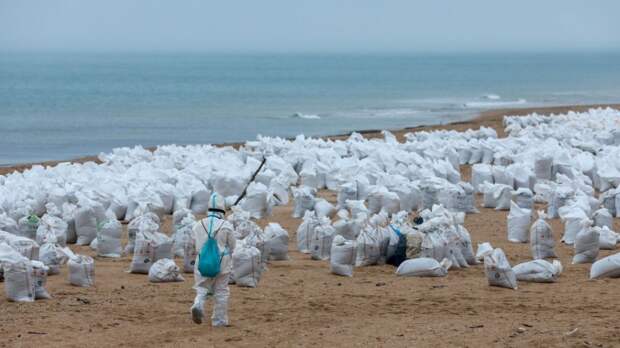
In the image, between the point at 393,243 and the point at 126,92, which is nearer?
the point at 393,243

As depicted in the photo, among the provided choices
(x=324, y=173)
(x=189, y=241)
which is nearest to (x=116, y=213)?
(x=189, y=241)

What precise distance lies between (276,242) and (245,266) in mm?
1447

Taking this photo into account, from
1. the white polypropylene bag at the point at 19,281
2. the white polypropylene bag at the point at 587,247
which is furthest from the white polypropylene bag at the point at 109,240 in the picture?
the white polypropylene bag at the point at 587,247

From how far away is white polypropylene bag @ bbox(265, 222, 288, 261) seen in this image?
11.6 m

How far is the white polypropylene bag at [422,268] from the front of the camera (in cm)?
1077

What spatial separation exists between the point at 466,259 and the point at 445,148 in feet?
27.0

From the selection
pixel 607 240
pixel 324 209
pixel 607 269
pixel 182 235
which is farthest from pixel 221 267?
pixel 324 209

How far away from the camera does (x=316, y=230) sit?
11742 millimetres

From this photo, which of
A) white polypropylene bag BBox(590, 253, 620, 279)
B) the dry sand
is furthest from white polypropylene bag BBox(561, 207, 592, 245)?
white polypropylene bag BBox(590, 253, 620, 279)

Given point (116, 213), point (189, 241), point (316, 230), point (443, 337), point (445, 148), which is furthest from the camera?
point (445, 148)

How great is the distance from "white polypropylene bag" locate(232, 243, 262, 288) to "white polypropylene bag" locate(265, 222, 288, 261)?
133 cm

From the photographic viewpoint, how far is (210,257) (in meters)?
8.41

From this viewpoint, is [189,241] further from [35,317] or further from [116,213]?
[116,213]

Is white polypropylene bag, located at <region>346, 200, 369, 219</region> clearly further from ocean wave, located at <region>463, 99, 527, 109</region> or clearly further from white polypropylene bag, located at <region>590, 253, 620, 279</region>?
ocean wave, located at <region>463, 99, 527, 109</region>
